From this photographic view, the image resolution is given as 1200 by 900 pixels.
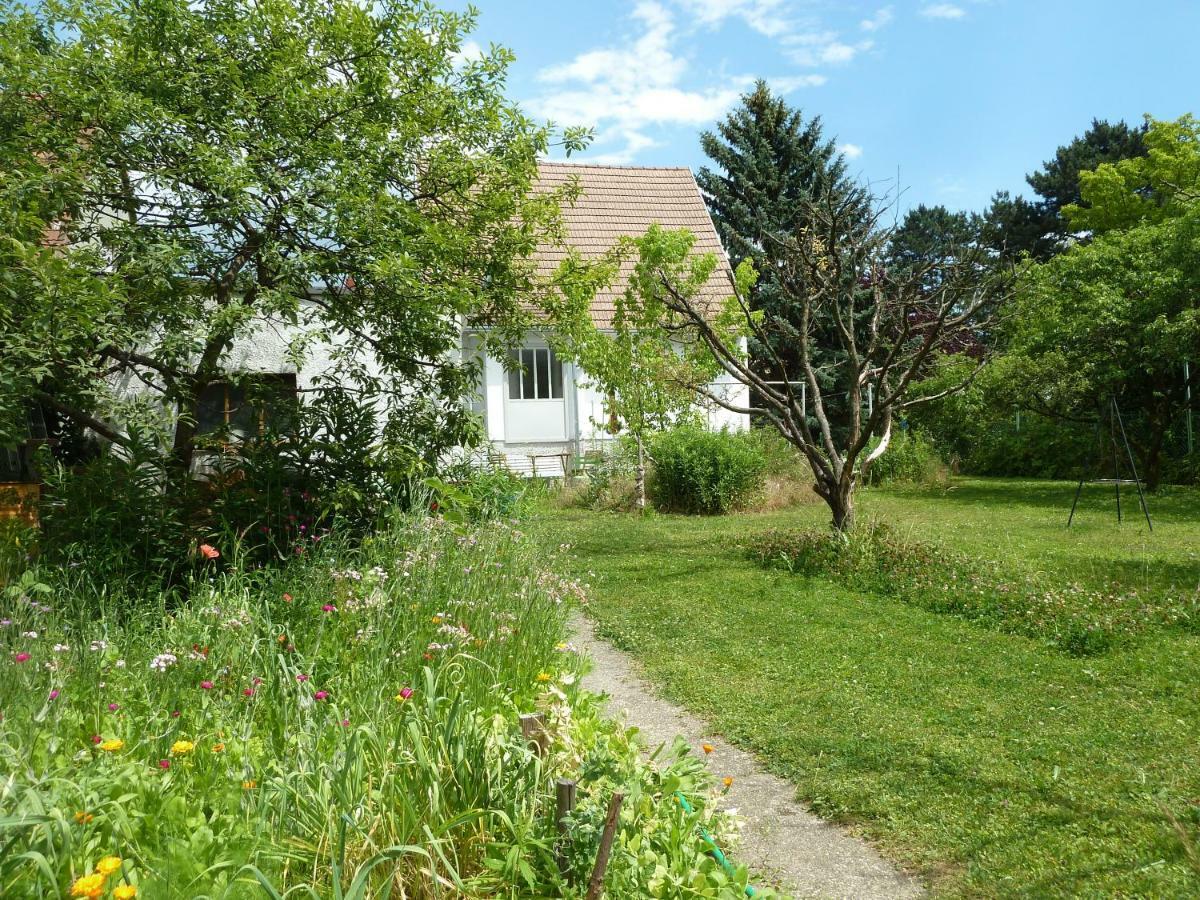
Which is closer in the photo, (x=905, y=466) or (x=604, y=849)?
(x=604, y=849)

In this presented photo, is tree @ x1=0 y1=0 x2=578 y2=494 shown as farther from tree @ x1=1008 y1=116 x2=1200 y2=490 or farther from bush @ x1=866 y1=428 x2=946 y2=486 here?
bush @ x1=866 y1=428 x2=946 y2=486

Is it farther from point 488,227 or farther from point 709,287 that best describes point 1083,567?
point 709,287

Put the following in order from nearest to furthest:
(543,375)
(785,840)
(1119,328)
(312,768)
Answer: (312,768) → (785,840) → (1119,328) → (543,375)

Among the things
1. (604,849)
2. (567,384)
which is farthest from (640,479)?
Result: (604,849)

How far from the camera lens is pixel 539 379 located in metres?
22.8

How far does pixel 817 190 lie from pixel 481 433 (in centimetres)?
2311

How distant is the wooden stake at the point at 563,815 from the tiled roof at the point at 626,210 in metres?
20.1

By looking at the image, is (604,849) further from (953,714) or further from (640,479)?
(640,479)

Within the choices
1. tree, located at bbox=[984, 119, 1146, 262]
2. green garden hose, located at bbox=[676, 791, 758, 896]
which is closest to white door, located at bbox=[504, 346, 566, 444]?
green garden hose, located at bbox=[676, 791, 758, 896]

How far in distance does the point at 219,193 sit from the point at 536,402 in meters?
15.7

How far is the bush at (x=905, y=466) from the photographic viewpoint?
73.5 feet

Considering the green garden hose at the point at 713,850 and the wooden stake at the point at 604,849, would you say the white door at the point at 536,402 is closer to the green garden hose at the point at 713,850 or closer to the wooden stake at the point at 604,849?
the green garden hose at the point at 713,850

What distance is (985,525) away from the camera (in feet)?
47.8

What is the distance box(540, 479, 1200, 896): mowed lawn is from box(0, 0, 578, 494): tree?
3.29 m
